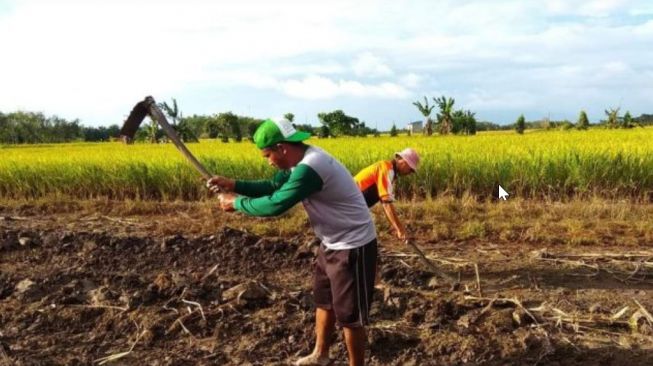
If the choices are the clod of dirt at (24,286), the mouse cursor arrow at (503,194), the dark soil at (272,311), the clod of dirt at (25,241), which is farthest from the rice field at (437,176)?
the clod of dirt at (24,286)

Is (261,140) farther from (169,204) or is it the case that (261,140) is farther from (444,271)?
(169,204)

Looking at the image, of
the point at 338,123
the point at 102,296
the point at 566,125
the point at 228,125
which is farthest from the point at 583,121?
the point at 102,296

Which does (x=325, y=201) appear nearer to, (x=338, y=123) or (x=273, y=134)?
(x=273, y=134)

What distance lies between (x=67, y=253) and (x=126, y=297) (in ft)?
6.73

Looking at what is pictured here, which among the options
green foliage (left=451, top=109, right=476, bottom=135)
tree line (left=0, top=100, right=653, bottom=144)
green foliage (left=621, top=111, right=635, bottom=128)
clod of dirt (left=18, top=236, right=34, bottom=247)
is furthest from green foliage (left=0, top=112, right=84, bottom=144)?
clod of dirt (left=18, top=236, right=34, bottom=247)

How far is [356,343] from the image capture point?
3076mm

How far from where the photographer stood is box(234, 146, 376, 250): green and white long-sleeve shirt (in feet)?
9.05

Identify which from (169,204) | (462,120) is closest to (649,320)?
(169,204)

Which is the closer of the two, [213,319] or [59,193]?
[213,319]

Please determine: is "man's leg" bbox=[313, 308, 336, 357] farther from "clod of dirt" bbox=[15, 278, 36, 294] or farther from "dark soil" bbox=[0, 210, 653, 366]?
"clod of dirt" bbox=[15, 278, 36, 294]

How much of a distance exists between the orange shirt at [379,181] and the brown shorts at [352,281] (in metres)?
1.45

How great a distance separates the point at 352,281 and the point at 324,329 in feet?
1.54

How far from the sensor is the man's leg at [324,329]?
3.29m

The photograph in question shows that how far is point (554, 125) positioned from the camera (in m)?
43.4
